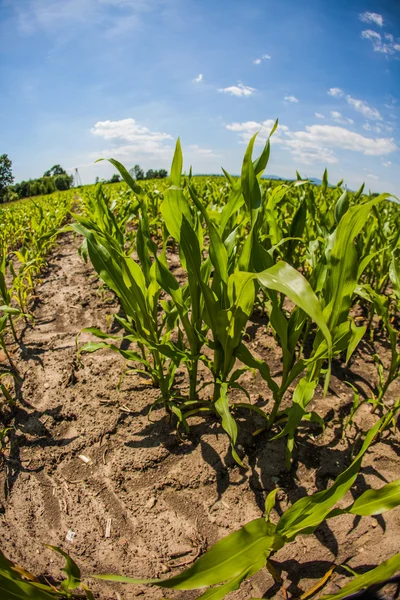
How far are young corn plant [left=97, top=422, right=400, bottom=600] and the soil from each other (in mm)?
303

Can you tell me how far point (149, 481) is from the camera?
1.17 metres

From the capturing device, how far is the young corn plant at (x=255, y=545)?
609 mm

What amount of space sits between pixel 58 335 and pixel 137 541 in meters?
1.29

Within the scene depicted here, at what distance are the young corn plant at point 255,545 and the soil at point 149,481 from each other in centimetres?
30

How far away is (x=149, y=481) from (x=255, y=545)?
0.59 metres

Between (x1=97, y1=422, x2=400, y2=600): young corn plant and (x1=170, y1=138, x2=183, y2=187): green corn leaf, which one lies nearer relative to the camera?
(x1=97, y1=422, x2=400, y2=600): young corn plant

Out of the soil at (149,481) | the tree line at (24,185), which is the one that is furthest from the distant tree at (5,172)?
the soil at (149,481)

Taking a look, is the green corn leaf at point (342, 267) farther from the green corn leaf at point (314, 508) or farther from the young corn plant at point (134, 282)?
the young corn plant at point (134, 282)

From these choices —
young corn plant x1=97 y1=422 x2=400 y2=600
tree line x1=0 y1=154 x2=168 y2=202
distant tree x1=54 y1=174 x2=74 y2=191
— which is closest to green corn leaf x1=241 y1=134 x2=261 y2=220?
young corn plant x1=97 y1=422 x2=400 y2=600

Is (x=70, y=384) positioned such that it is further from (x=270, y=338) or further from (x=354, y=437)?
(x=354, y=437)

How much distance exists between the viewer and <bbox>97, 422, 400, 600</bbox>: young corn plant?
2.00ft

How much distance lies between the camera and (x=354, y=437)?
4.38 feet

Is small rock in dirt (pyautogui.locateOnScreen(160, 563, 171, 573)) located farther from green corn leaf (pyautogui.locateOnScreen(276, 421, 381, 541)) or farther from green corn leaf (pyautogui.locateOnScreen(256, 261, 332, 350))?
green corn leaf (pyautogui.locateOnScreen(256, 261, 332, 350))

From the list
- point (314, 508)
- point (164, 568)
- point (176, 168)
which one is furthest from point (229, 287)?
point (164, 568)
